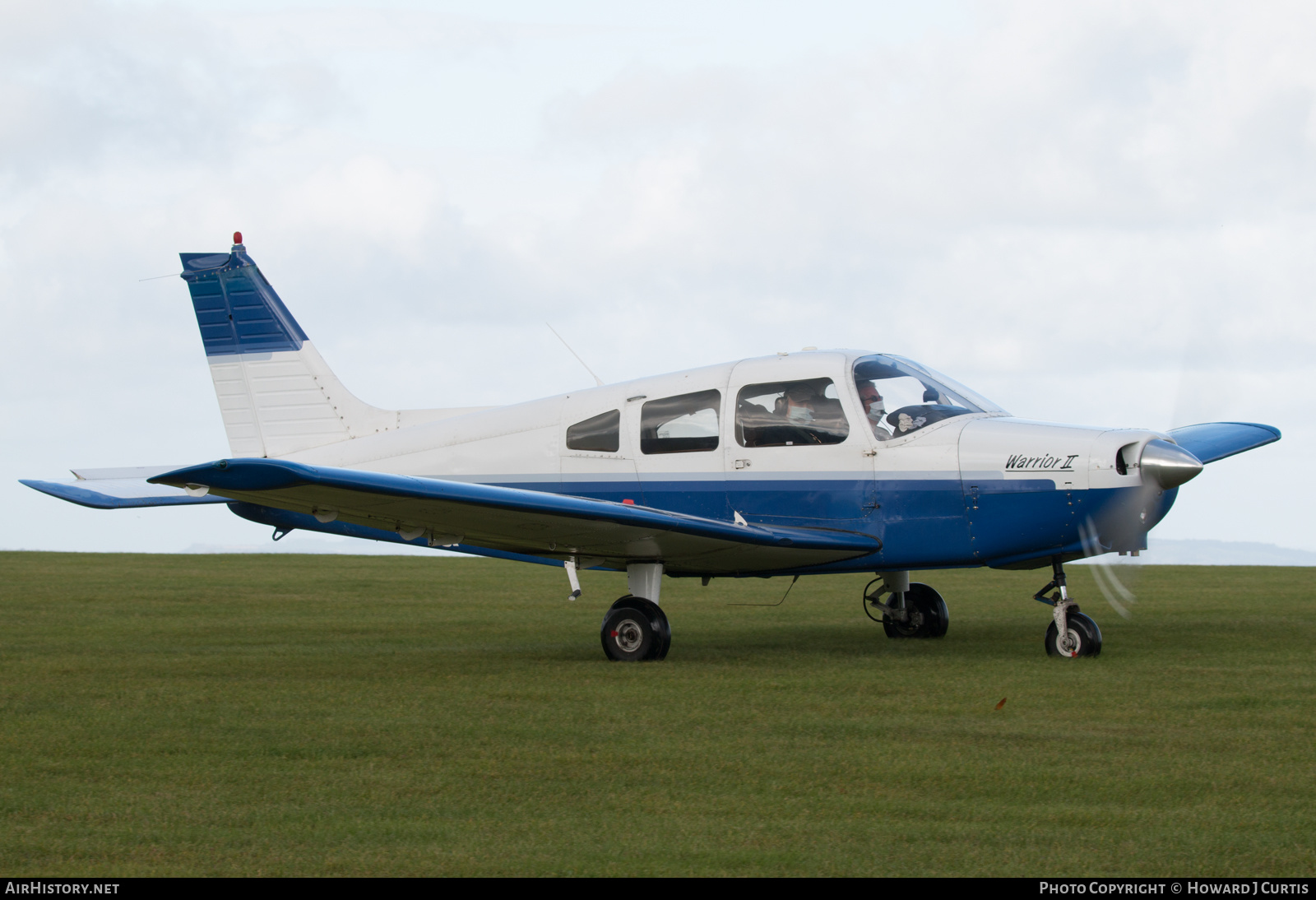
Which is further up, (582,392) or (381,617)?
(582,392)

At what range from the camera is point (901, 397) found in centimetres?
1090

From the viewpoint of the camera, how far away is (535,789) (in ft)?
19.4

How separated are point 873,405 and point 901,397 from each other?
260 millimetres

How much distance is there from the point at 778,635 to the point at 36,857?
841 centimetres

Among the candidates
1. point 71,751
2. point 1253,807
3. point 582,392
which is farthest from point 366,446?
point 1253,807

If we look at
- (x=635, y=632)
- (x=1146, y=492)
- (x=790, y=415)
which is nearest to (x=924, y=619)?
(x=790, y=415)

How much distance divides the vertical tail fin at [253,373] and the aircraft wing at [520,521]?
2916 millimetres

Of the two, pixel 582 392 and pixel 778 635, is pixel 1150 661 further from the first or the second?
pixel 582 392

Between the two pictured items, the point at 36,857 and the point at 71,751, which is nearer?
the point at 36,857

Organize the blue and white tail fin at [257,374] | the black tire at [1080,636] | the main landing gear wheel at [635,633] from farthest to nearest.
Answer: the blue and white tail fin at [257,374]
the main landing gear wheel at [635,633]
the black tire at [1080,636]

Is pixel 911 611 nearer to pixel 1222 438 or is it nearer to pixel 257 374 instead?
pixel 1222 438

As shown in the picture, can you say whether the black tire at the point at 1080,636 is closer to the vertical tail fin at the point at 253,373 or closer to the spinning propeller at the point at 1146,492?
the spinning propeller at the point at 1146,492

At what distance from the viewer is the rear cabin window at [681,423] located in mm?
11273

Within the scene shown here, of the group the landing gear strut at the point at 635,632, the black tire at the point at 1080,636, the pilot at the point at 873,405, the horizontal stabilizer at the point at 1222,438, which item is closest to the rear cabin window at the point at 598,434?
the landing gear strut at the point at 635,632
